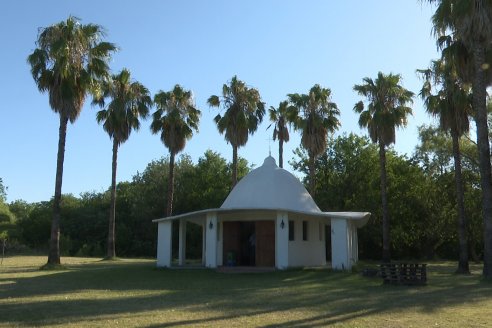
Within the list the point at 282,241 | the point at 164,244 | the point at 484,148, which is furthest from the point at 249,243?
the point at 484,148

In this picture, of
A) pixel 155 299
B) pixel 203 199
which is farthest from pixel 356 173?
pixel 155 299

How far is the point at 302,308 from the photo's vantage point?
11.6 metres

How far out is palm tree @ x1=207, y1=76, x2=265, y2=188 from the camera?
3294cm

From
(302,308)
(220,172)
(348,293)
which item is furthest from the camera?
(220,172)

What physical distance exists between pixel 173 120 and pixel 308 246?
13676mm

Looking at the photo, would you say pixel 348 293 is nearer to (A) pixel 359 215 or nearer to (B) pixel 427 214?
(A) pixel 359 215

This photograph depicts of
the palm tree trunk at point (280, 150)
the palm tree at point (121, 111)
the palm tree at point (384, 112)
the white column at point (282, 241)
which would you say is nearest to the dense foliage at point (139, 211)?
the palm tree trunk at point (280, 150)

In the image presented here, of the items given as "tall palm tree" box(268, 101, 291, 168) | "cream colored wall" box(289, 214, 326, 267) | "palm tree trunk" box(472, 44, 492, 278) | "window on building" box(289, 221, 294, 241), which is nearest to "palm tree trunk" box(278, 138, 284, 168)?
"tall palm tree" box(268, 101, 291, 168)

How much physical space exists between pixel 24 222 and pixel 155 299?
48000mm

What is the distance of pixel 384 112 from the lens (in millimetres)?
30109

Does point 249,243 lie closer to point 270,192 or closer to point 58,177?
point 270,192

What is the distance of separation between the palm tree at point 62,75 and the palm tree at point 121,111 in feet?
26.3

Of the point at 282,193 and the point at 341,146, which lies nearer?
the point at 282,193

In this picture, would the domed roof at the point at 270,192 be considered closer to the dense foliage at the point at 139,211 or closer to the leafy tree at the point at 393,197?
the leafy tree at the point at 393,197
